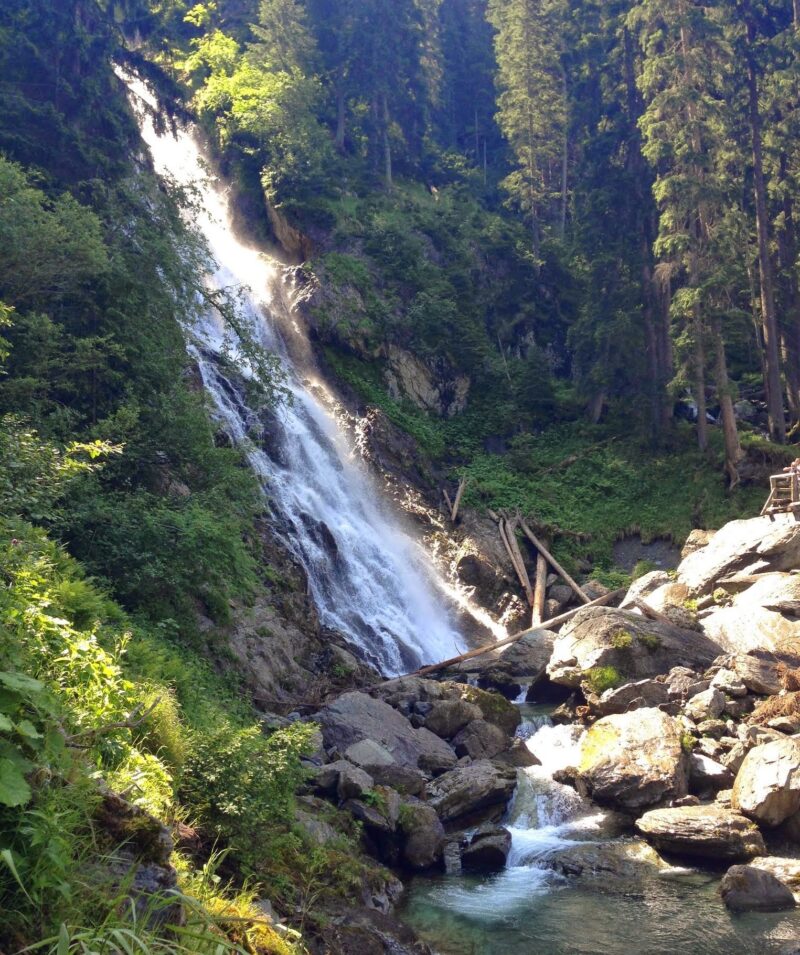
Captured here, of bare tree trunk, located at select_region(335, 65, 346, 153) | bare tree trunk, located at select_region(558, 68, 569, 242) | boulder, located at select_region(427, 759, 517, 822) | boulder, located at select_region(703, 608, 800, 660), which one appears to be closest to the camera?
boulder, located at select_region(427, 759, 517, 822)

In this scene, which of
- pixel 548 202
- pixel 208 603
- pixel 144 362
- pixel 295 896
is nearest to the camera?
pixel 295 896

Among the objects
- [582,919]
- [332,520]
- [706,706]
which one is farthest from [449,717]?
[332,520]

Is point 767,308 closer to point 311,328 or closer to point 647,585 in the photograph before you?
point 647,585

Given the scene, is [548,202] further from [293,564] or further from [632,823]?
[632,823]

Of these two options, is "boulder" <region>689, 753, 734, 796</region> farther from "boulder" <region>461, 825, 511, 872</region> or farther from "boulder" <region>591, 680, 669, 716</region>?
"boulder" <region>461, 825, 511, 872</region>

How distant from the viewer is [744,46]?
31.1 meters

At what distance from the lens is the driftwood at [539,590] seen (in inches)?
967

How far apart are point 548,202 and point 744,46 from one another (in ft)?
51.7

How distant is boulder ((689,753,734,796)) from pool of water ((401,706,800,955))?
4.59ft

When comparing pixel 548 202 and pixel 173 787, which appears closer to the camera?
pixel 173 787

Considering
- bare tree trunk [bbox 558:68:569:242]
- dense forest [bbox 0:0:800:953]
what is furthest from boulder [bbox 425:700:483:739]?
bare tree trunk [bbox 558:68:569:242]

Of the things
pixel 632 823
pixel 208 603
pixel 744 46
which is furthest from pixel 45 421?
pixel 744 46

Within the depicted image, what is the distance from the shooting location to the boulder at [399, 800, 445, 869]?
35.2 ft

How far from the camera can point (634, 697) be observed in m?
15.3
